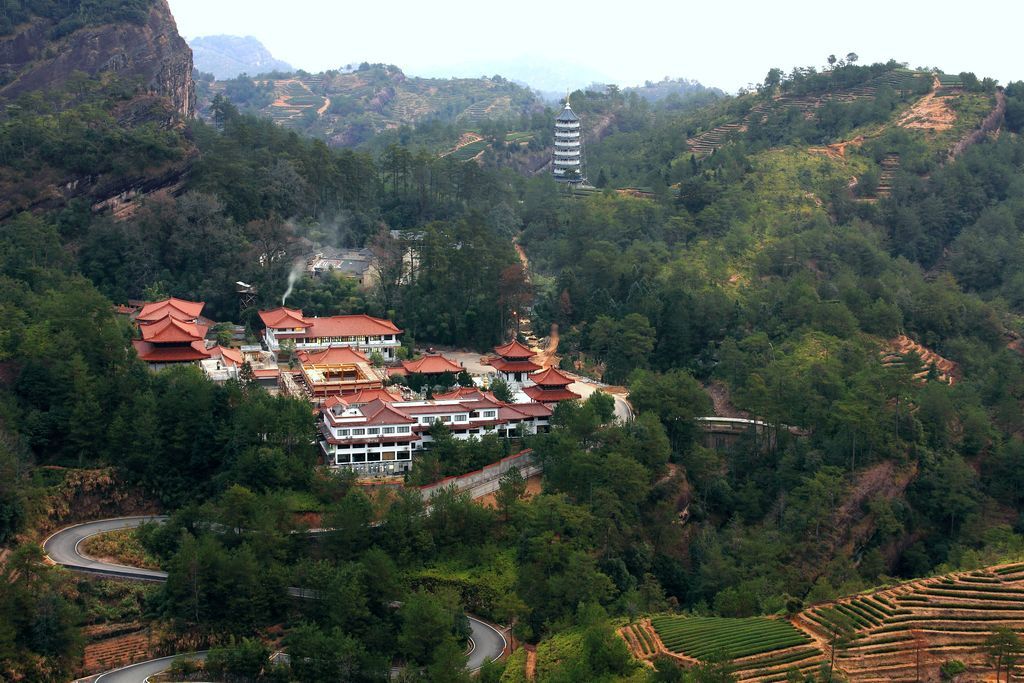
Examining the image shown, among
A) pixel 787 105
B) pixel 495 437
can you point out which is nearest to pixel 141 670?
pixel 495 437

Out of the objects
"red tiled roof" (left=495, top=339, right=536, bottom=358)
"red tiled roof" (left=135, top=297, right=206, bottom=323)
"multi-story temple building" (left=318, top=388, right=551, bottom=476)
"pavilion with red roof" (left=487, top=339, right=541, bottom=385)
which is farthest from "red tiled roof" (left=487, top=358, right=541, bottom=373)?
"red tiled roof" (left=135, top=297, right=206, bottom=323)

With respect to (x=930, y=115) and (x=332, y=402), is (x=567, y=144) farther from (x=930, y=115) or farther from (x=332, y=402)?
(x=332, y=402)

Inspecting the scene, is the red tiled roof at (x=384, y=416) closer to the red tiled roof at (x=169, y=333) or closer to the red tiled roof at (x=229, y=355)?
the red tiled roof at (x=229, y=355)

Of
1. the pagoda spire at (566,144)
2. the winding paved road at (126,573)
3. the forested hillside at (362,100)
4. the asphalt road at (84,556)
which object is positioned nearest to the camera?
the winding paved road at (126,573)

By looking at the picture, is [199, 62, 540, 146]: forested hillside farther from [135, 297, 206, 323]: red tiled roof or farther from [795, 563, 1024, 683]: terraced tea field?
[795, 563, 1024, 683]: terraced tea field

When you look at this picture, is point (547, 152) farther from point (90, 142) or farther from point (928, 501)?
point (928, 501)

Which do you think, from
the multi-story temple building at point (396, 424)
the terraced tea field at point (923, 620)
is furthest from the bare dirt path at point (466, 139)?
the terraced tea field at point (923, 620)
